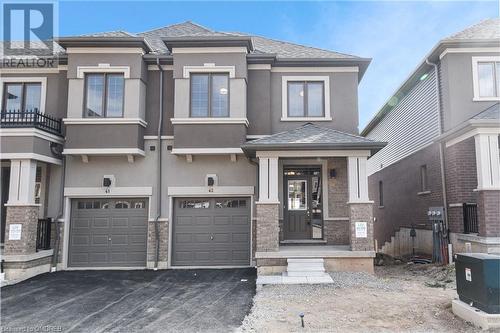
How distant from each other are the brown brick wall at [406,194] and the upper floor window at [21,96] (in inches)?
511

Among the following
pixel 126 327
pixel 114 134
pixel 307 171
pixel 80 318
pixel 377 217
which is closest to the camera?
pixel 126 327

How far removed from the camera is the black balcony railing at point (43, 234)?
9.80 m

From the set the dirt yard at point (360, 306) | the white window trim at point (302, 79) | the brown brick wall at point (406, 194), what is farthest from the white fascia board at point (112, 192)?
the brown brick wall at point (406, 194)

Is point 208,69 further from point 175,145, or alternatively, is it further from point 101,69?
point 101,69

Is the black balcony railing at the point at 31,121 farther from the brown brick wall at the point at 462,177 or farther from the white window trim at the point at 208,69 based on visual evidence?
the brown brick wall at the point at 462,177

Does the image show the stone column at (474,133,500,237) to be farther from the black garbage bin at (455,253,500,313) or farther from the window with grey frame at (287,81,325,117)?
the window with grey frame at (287,81,325,117)

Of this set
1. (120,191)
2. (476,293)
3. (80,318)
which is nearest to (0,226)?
(120,191)

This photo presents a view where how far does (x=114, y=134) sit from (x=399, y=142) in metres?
12.0

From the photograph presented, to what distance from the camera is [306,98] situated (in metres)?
10.9

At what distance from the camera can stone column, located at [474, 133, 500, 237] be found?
8.58 metres

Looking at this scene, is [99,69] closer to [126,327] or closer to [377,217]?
[126,327]

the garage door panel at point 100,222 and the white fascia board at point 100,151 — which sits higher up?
the white fascia board at point 100,151

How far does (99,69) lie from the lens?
1027cm

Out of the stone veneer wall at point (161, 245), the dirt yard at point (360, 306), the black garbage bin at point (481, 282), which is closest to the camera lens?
the black garbage bin at point (481, 282)
